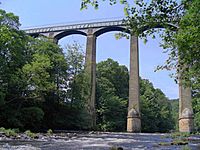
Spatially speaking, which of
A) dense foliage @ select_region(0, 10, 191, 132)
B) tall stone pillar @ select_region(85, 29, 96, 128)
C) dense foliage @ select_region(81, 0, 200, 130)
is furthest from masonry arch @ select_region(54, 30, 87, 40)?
dense foliage @ select_region(81, 0, 200, 130)

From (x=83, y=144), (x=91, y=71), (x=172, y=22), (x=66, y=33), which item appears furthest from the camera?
(x=66, y=33)

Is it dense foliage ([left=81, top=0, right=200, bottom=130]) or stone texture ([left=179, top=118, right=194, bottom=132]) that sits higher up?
dense foliage ([left=81, top=0, right=200, bottom=130])

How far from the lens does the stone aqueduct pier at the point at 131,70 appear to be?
34.2m

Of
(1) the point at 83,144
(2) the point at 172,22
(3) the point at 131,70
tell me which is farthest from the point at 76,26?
(2) the point at 172,22

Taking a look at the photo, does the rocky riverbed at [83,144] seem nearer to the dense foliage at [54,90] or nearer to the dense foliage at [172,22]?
the dense foliage at [54,90]

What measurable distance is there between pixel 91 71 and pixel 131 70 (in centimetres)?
537

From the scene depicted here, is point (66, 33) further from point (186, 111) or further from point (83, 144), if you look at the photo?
point (83, 144)

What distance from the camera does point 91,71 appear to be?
38312 millimetres

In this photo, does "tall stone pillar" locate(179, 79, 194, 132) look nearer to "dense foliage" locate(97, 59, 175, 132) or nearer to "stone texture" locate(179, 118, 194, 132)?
"stone texture" locate(179, 118, 194, 132)

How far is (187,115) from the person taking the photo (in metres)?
33.6

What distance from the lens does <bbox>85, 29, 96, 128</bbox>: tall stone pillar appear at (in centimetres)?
3731

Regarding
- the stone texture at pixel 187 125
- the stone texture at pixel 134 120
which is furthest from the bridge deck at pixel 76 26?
the stone texture at pixel 187 125

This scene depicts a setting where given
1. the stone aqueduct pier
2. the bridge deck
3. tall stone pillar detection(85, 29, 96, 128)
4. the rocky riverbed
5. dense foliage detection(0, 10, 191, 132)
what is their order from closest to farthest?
the rocky riverbed
dense foliage detection(0, 10, 191, 132)
the stone aqueduct pier
tall stone pillar detection(85, 29, 96, 128)
the bridge deck

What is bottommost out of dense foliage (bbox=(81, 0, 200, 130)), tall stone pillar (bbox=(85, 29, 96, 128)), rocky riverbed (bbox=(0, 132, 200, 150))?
rocky riverbed (bbox=(0, 132, 200, 150))
